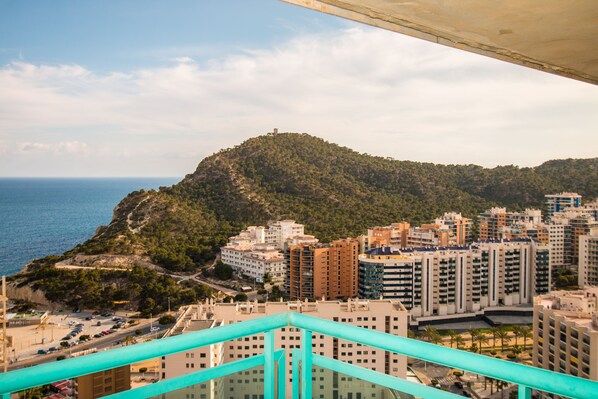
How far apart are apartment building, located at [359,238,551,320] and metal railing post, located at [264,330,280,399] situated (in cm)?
1067

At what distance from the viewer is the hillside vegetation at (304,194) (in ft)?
51.2

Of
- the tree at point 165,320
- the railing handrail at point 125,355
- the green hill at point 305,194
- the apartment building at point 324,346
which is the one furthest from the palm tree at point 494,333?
the railing handrail at point 125,355

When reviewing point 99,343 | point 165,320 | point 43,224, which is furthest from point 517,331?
point 43,224

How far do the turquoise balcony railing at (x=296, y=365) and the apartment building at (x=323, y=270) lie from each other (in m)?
10.9

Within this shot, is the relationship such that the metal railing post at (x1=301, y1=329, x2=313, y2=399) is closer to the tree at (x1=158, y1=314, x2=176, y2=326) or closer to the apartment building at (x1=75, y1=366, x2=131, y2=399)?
the apartment building at (x1=75, y1=366, x2=131, y2=399)

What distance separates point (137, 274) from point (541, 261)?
1036cm

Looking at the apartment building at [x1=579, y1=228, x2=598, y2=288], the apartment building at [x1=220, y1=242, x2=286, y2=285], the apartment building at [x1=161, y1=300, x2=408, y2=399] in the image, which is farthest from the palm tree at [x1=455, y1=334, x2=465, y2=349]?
the apartment building at [x1=579, y1=228, x2=598, y2=288]

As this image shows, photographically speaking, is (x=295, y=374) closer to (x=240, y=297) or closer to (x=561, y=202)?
(x=240, y=297)

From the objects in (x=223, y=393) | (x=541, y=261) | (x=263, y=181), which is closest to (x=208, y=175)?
(x=263, y=181)

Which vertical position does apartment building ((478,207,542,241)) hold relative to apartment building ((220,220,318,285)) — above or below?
above

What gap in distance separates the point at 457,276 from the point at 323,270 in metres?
3.20

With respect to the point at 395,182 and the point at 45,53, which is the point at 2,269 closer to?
the point at 45,53

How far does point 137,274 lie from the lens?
40.4ft

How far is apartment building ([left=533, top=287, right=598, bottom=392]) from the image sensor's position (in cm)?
636
